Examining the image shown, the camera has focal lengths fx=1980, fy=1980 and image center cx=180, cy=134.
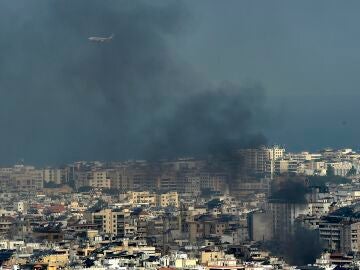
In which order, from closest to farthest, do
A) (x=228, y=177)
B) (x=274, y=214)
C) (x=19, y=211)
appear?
(x=274, y=214) → (x=228, y=177) → (x=19, y=211)

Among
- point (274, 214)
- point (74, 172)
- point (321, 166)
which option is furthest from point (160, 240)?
point (321, 166)

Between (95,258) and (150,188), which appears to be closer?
(95,258)

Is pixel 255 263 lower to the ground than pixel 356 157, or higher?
lower

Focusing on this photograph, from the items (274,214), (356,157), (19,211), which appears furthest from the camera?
(356,157)

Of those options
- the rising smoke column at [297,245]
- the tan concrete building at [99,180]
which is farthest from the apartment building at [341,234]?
the tan concrete building at [99,180]

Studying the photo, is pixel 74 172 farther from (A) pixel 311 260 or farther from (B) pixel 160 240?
(A) pixel 311 260

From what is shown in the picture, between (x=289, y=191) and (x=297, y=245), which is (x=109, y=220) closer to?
(x=289, y=191)

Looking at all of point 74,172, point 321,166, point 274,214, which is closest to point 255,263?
point 274,214
